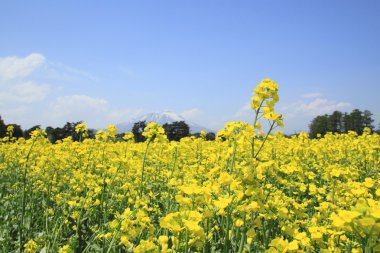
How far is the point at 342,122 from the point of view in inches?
2586

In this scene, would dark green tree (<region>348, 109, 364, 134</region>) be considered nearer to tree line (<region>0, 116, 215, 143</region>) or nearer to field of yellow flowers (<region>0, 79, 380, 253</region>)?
tree line (<region>0, 116, 215, 143</region>)

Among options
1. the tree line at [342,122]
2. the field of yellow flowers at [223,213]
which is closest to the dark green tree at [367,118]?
the tree line at [342,122]

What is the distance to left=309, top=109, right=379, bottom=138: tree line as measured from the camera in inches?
2419

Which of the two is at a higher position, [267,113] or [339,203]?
[267,113]

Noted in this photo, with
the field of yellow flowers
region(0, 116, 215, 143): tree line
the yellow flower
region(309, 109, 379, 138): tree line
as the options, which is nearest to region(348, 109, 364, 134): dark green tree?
region(309, 109, 379, 138): tree line

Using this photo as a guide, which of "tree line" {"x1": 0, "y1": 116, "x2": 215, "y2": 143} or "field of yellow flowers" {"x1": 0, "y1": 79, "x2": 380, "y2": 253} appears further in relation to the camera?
"tree line" {"x1": 0, "y1": 116, "x2": 215, "y2": 143}

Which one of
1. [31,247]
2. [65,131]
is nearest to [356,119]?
[65,131]

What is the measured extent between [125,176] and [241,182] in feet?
10.4

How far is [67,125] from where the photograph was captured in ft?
122

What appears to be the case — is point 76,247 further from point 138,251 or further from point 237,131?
point 237,131

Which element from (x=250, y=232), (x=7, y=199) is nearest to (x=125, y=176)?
(x=7, y=199)

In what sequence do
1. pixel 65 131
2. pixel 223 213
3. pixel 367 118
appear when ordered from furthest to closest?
pixel 367 118 → pixel 65 131 → pixel 223 213

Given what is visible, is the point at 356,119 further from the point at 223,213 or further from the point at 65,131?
the point at 223,213

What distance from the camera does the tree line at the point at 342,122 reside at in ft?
202
